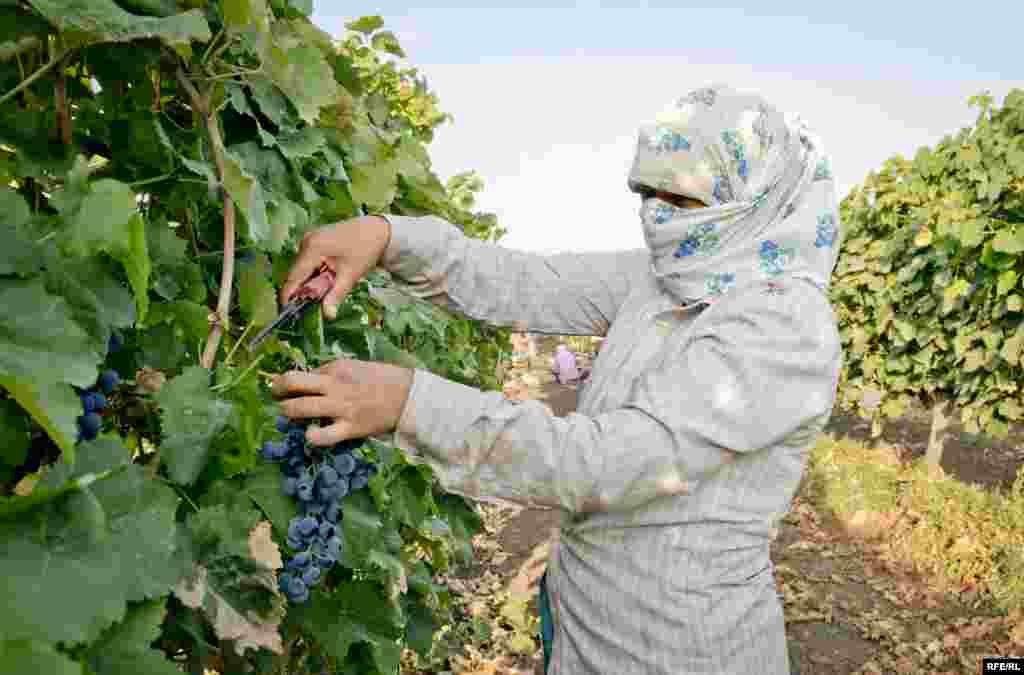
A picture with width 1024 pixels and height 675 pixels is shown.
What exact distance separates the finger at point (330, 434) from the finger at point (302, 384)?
2.2 inches

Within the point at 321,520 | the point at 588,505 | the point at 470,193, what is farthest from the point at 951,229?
the point at 321,520

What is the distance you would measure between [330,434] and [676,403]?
0.69 meters

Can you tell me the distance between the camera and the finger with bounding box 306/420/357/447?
124 centimetres

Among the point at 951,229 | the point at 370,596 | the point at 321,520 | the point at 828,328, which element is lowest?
the point at 951,229

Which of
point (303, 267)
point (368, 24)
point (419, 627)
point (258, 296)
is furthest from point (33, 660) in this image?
point (368, 24)

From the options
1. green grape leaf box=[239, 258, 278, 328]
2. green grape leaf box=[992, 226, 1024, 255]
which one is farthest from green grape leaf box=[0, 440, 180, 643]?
green grape leaf box=[992, 226, 1024, 255]

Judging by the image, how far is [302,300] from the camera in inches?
57.7

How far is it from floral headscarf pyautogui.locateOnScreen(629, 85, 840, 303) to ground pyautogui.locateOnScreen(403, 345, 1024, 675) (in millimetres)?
3314

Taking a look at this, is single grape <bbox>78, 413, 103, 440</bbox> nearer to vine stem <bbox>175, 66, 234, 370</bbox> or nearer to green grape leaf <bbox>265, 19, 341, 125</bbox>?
vine stem <bbox>175, 66, 234, 370</bbox>

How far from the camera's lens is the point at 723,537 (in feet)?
6.22

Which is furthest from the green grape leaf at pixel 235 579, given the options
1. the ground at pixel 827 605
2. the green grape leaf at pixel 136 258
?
the ground at pixel 827 605

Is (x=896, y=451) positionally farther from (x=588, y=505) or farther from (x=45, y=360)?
(x=45, y=360)

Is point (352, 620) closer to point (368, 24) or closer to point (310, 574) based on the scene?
point (310, 574)

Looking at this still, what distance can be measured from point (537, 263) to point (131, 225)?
155 centimetres
